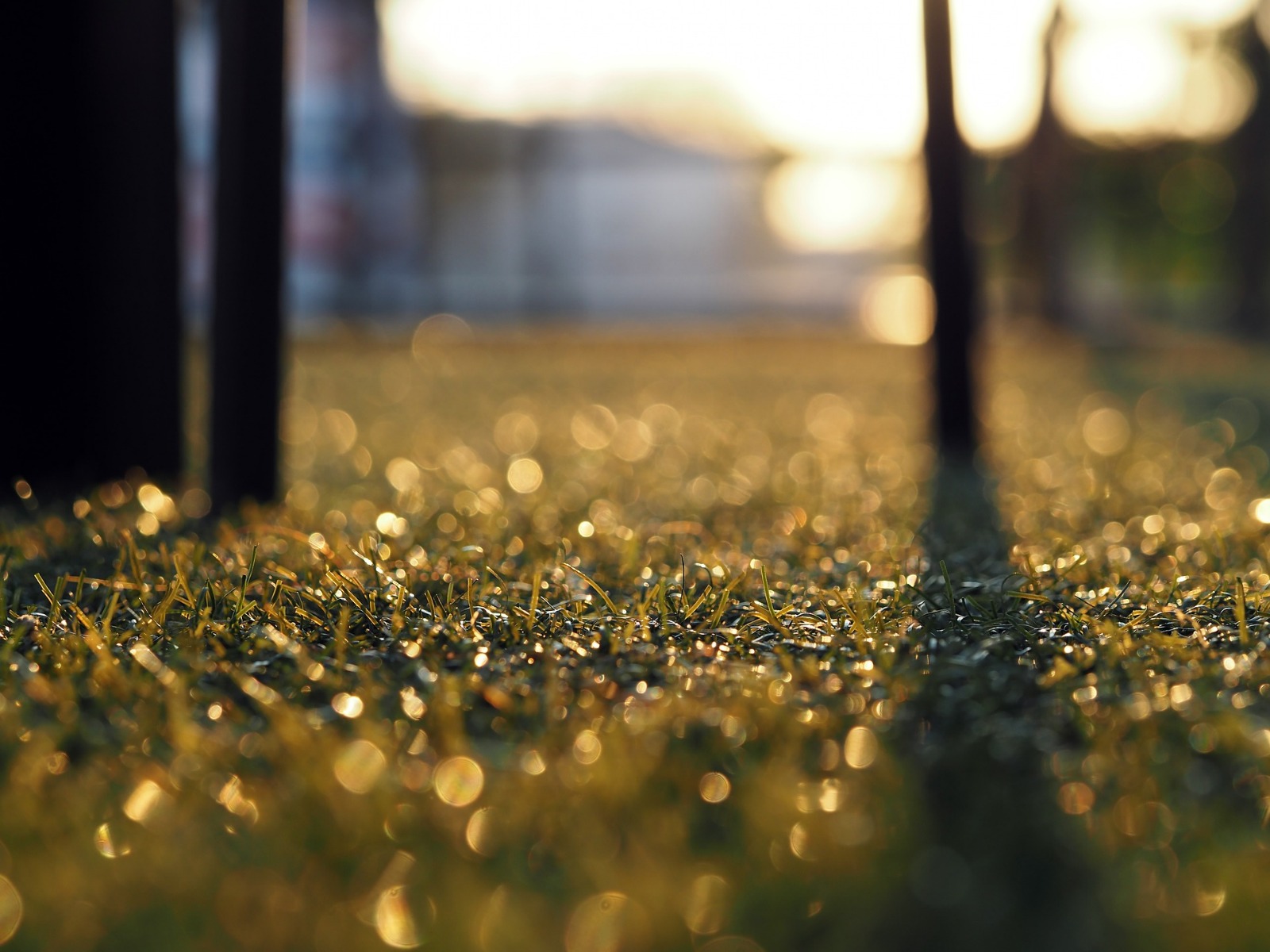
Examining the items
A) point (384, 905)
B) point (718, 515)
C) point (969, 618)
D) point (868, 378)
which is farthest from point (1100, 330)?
point (384, 905)

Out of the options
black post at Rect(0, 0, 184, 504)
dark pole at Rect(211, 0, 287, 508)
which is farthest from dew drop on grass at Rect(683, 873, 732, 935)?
black post at Rect(0, 0, 184, 504)

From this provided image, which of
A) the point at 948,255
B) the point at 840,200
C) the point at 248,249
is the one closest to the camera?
the point at 248,249

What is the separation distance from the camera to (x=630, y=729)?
1.34 metres

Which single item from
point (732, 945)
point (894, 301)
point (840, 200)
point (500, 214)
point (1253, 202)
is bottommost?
point (732, 945)

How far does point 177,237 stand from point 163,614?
1708mm

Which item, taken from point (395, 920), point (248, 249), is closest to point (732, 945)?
point (395, 920)

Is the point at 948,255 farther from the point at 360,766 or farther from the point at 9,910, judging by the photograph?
the point at 9,910

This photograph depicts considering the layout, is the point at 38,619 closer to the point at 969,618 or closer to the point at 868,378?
the point at 969,618

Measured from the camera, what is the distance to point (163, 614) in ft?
5.73

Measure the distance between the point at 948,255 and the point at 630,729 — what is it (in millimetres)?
2857

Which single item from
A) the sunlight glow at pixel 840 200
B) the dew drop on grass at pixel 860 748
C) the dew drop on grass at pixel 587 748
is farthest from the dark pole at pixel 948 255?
the sunlight glow at pixel 840 200

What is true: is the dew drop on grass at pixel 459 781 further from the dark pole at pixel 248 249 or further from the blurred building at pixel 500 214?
the blurred building at pixel 500 214

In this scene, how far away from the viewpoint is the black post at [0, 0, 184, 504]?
2.93m

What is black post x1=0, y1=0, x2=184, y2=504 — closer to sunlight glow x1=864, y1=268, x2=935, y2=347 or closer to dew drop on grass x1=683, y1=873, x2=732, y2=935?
dew drop on grass x1=683, y1=873, x2=732, y2=935
